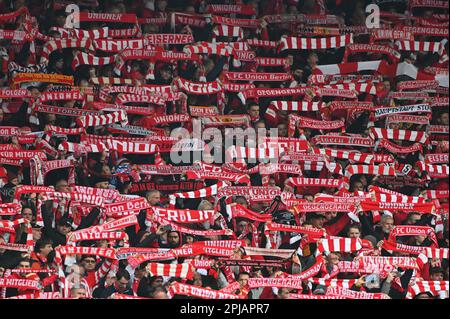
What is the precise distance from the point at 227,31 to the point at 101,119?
28.5 inches

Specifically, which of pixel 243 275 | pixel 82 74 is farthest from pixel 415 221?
pixel 82 74

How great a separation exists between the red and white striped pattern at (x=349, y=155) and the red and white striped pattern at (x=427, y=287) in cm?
62

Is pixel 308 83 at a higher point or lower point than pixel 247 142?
higher

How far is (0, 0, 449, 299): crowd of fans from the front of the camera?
3180mm

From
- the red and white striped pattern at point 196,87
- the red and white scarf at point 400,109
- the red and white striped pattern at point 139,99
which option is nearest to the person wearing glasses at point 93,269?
the red and white striped pattern at point 139,99

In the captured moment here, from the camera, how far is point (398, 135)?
11.0 ft

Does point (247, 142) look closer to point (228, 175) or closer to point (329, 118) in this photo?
point (228, 175)

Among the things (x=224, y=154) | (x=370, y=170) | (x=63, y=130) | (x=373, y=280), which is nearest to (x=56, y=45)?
(x=63, y=130)

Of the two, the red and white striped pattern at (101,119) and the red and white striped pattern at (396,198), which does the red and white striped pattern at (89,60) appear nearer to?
the red and white striped pattern at (101,119)

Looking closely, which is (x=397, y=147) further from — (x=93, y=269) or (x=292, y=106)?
(x=93, y=269)

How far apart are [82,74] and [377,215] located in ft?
5.04

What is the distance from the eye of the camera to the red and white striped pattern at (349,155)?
3.29 metres

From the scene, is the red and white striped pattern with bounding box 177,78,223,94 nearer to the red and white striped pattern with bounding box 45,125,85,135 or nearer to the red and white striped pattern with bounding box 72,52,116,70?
the red and white striped pattern with bounding box 72,52,116,70
